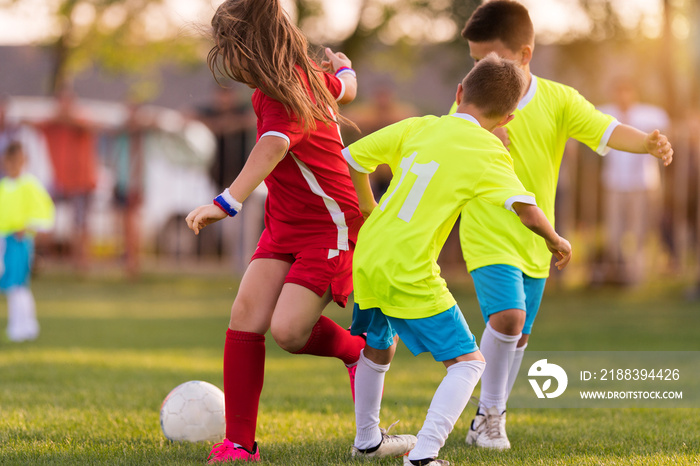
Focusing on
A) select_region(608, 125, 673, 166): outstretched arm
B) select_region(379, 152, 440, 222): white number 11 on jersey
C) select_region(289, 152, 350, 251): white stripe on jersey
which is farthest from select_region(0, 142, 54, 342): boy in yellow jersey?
select_region(608, 125, 673, 166): outstretched arm

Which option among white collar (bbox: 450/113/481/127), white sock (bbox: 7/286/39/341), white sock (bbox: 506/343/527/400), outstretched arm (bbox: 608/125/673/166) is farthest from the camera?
white sock (bbox: 7/286/39/341)

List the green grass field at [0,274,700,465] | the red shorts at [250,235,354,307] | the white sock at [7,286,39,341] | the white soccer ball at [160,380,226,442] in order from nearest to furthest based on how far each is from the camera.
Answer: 1. the red shorts at [250,235,354,307]
2. the green grass field at [0,274,700,465]
3. the white soccer ball at [160,380,226,442]
4. the white sock at [7,286,39,341]

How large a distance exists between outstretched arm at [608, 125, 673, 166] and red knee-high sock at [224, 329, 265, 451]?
1799 millimetres

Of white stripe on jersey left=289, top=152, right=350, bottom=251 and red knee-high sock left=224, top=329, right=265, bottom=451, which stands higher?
white stripe on jersey left=289, top=152, right=350, bottom=251

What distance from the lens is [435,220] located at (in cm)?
333

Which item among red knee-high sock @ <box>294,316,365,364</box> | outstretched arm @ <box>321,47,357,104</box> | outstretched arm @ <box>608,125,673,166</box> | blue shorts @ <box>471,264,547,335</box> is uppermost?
outstretched arm @ <box>321,47,357,104</box>

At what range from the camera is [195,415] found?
4.00 meters

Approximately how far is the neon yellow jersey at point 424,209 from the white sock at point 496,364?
69cm

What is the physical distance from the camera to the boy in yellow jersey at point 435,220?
3291 mm

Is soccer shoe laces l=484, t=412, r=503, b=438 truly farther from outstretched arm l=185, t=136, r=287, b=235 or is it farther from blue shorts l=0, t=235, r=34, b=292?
blue shorts l=0, t=235, r=34, b=292

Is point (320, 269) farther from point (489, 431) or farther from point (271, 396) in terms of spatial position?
point (271, 396)

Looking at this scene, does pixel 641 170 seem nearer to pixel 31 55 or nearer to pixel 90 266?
pixel 90 266

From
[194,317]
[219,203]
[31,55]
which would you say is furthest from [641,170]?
[31,55]

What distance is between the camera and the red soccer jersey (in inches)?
145
